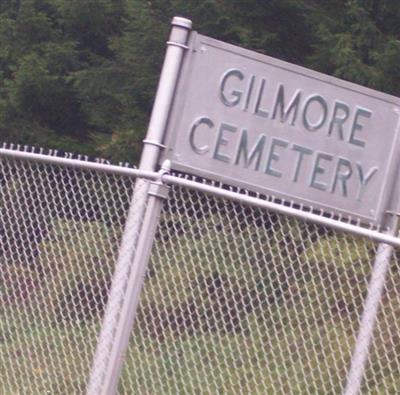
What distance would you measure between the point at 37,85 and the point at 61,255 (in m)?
8.36

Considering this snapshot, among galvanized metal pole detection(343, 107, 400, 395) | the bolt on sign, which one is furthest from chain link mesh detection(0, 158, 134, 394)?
galvanized metal pole detection(343, 107, 400, 395)

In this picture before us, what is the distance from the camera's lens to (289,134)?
3.95 m

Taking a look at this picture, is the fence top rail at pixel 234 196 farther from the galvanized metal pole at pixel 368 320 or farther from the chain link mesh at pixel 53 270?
the chain link mesh at pixel 53 270

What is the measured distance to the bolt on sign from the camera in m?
3.91

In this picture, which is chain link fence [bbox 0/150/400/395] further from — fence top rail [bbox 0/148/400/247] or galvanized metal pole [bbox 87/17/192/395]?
galvanized metal pole [bbox 87/17/192/395]

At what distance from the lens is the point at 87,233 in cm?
488

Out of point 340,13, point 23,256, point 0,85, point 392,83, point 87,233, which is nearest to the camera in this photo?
point 87,233

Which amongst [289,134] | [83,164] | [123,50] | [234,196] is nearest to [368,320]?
[234,196]

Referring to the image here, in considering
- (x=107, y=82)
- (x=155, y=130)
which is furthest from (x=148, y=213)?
(x=107, y=82)

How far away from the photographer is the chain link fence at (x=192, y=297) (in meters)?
4.04

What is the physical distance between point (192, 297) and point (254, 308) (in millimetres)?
344

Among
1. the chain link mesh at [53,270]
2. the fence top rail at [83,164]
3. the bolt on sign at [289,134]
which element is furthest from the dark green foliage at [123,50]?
the bolt on sign at [289,134]

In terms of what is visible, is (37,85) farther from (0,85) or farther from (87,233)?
(87,233)

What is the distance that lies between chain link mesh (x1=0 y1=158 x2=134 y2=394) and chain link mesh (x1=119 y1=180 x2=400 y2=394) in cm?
35
